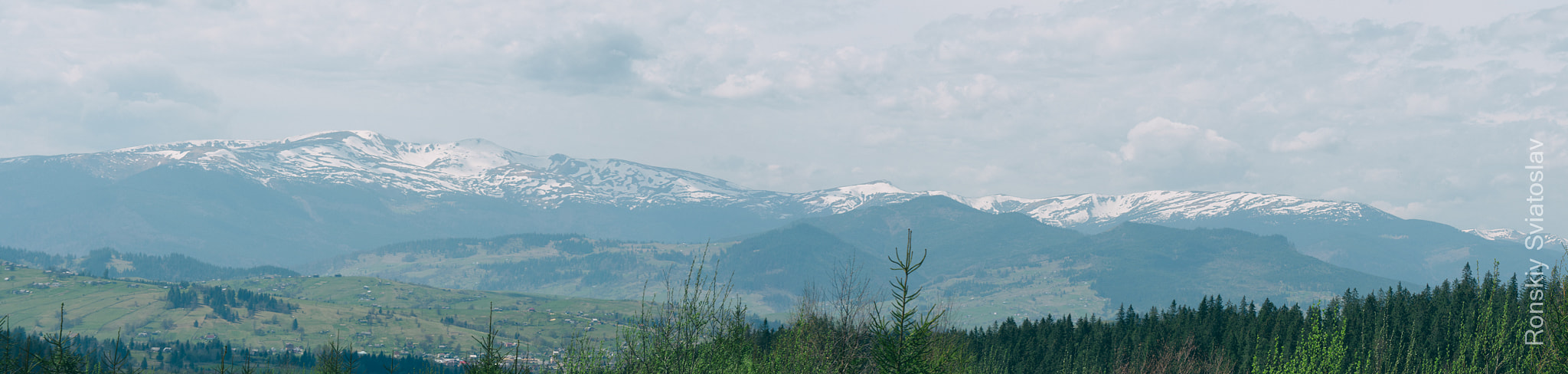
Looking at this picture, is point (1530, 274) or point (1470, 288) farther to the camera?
point (1470, 288)

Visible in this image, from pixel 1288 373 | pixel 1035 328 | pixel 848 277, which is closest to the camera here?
pixel 1288 373

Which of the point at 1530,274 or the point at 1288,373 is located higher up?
the point at 1530,274

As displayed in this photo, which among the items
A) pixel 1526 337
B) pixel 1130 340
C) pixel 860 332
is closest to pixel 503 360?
pixel 860 332

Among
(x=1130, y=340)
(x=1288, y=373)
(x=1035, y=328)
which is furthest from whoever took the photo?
(x=1035, y=328)

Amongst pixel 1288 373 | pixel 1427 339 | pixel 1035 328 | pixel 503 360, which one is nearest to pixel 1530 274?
pixel 1288 373

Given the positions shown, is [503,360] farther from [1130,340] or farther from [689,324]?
[1130,340]

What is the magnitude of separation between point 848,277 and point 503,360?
18.2 meters

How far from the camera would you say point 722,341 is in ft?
109

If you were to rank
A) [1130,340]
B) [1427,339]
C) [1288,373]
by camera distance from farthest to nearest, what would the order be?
[1130,340] → [1427,339] → [1288,373]

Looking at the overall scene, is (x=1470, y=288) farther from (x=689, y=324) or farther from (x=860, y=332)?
(x=689, y=324)

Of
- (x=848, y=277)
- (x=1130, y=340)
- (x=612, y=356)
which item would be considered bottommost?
(x=1130, y=340)

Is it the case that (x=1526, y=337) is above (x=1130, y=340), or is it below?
above

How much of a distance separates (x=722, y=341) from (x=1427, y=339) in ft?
310

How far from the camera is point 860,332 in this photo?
3688 cm
